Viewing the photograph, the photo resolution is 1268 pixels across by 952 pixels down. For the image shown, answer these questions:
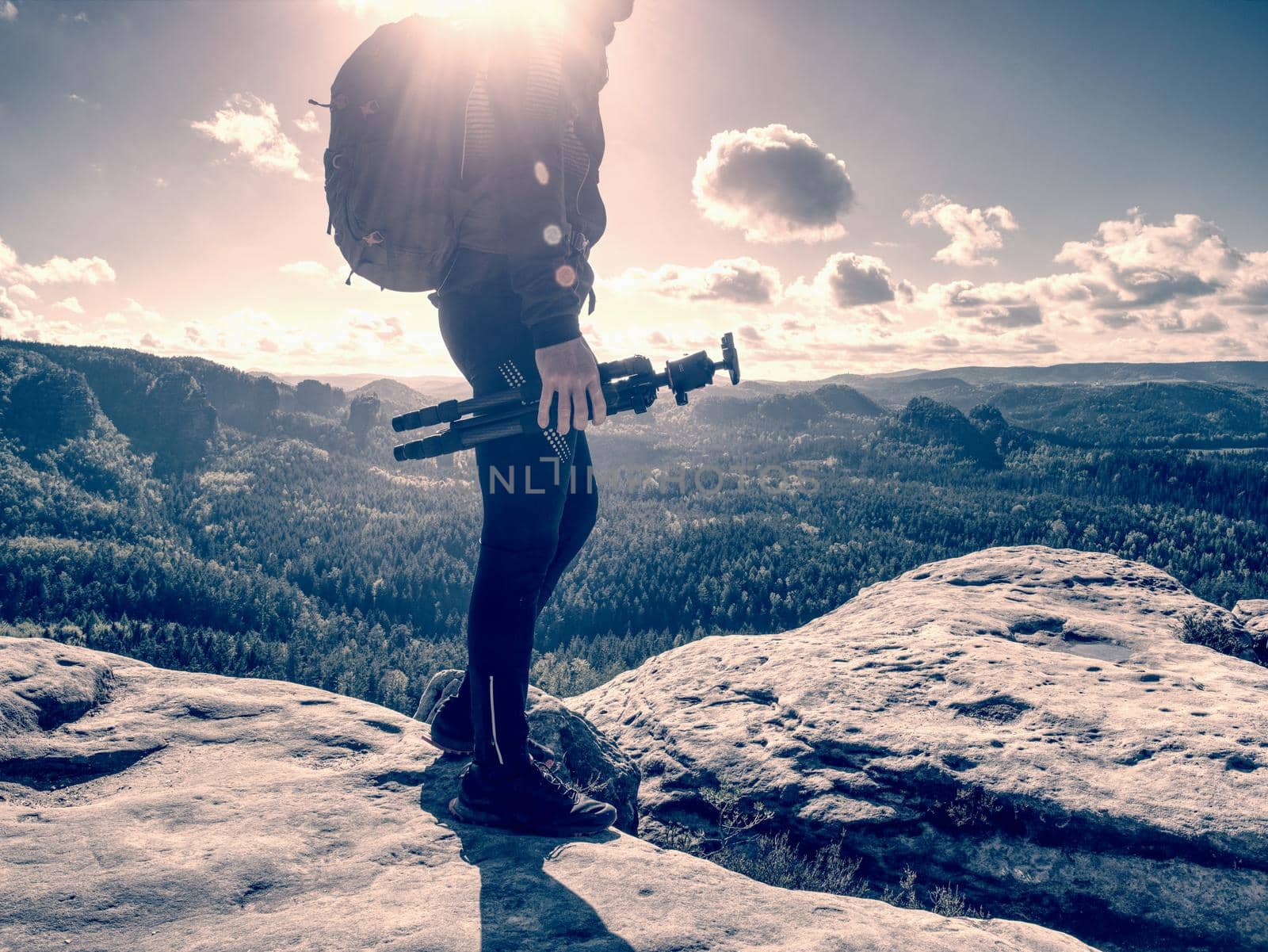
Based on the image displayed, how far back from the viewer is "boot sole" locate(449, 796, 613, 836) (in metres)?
4.21

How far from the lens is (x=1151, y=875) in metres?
5.77

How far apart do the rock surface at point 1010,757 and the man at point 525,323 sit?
368 centimetres

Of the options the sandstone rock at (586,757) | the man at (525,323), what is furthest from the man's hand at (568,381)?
the sandstone rock at (586,757)

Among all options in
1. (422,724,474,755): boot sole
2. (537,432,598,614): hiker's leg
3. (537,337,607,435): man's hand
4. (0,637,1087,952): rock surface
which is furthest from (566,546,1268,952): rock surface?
(537,337,607,435): man's hand

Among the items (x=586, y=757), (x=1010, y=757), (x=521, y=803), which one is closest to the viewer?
(x=521, y=803)

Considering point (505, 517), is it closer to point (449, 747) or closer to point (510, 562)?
point (510, 562)

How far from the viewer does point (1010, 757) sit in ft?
22.2

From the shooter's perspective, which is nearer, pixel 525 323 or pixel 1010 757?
pixel 525 323

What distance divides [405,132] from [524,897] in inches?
156

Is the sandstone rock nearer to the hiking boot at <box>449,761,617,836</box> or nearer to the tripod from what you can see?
the hiking boot at <box>449,761,617,836</box>

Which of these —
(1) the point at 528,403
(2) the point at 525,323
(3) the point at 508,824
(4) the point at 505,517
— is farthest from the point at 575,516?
(3) the point at 508,824

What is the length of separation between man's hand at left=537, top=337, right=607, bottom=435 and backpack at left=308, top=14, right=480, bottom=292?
904 mm

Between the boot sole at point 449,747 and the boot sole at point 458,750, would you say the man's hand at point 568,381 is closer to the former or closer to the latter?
the boot sole at point 458,750

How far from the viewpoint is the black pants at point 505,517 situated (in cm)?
388
